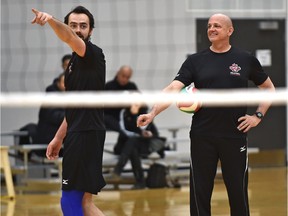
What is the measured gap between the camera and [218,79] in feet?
18.8

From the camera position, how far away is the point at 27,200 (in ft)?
32.7

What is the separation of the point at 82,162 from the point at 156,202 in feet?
13.8

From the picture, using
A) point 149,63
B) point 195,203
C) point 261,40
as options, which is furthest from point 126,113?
point 195,203

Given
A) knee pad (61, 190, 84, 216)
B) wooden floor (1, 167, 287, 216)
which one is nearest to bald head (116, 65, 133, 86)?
wooden floor (1, 167, 287, 216)

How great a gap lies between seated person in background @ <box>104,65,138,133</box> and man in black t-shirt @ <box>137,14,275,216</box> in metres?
5.18

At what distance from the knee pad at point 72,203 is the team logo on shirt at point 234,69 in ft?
4.53

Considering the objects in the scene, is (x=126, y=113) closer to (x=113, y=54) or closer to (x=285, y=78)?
(x=113, y=54)

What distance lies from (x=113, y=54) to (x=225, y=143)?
282 inches

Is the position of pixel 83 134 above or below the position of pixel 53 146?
above

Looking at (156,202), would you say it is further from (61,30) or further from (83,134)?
(61,30)

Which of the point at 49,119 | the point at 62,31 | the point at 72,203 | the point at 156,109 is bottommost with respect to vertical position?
the point at 49,119

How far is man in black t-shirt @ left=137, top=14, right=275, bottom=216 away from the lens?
577cm

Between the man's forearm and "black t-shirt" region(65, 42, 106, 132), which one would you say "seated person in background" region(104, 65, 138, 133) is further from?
the man's forearm

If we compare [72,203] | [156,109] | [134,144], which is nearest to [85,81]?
[156,109]
